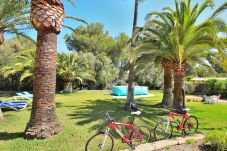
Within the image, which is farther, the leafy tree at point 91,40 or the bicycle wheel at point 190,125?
the leafy tree at point 91,40

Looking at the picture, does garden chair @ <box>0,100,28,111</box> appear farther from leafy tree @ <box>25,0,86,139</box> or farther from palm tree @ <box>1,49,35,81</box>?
palm tree @ <box>1,49,35,81</box>

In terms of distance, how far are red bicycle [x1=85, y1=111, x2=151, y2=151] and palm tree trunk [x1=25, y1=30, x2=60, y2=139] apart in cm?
169

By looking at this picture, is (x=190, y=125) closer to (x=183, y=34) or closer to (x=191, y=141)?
(x=191, y=141)

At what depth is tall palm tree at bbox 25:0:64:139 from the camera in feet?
21.8

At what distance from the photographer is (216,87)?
79.8 feet

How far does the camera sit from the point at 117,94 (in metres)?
22.7

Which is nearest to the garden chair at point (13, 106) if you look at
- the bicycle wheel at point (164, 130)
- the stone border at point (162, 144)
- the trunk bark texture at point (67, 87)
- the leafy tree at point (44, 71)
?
the leafy tree at point (44, 71)

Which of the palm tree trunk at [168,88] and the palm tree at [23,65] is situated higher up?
the palm tree at [23,65]

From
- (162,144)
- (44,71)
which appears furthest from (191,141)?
(44,71)

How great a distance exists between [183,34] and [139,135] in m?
6.65

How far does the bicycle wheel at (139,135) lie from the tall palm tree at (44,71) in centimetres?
240

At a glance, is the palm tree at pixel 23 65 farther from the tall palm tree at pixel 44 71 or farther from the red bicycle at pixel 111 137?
the red bicycle at pixel 111 137

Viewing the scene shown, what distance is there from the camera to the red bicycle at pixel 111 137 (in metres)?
5.62

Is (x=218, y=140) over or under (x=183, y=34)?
under
